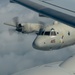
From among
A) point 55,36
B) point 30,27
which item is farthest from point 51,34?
point 30,27

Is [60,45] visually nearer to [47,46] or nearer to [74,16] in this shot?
[47,46]

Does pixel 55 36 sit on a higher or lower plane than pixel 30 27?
lower

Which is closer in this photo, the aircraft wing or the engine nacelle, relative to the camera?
the aircraft wing

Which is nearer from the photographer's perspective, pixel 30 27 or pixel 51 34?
pixel 51 34

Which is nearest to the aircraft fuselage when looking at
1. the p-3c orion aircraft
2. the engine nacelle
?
the p-3c orion aircraft

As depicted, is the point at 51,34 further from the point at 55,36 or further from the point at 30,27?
the point at 30,27

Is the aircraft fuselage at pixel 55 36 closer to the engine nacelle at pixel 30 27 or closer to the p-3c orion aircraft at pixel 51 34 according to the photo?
the p-3c orion aircraft at pixel 51 34

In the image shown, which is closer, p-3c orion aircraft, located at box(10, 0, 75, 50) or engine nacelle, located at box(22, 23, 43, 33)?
p-3c orion aircraft, located at box(10, 0, 75, 50)

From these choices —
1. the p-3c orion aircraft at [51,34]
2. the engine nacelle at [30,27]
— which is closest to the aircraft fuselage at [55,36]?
the p-3c orion aircraft at [51,34]

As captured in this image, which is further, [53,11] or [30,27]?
[30,27]

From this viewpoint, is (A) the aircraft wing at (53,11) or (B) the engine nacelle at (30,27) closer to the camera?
(A) the aircraft wing at (53,11)

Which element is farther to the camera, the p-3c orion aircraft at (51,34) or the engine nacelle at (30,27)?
the engine nacelle at (30,27)

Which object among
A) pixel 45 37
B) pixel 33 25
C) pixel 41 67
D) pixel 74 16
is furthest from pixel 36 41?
pixel 41 67

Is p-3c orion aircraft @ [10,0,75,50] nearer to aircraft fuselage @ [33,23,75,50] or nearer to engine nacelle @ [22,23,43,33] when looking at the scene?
aircraft fuselage @ [33,23,75,50]
